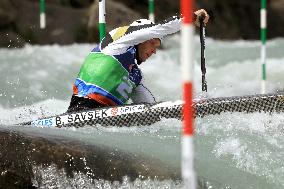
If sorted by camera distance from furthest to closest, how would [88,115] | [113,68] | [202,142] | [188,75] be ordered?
[113,68]
[88,115]
[202,142]
[188,75]

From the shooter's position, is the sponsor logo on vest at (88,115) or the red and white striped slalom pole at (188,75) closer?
the red and white striped slalom pole at (188,75)

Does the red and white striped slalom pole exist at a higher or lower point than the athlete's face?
lower

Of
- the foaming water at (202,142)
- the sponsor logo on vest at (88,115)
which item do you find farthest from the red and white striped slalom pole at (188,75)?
the sponsor logo on vest at (88,115)

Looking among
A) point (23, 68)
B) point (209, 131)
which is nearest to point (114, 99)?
point (209, 131)

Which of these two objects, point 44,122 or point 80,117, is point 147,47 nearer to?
point 80,117

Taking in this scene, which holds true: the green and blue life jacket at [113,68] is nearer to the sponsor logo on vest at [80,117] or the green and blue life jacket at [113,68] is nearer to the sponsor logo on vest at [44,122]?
the sponsor logo on vest at [80,117]

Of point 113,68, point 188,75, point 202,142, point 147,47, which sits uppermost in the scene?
point 147,47

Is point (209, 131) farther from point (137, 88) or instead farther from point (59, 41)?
point (59, 41)

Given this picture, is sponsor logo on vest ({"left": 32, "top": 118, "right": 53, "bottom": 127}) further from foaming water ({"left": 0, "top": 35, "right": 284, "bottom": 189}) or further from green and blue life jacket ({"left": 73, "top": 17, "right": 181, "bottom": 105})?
green and blue life jacket ({"left": 73, "top": 17, "right": 181, "bottom": 105})

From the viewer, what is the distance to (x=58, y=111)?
7895 mm

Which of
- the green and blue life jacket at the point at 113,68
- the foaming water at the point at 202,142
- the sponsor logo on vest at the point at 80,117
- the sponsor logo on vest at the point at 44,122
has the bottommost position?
the foaming water at the point at 202,142

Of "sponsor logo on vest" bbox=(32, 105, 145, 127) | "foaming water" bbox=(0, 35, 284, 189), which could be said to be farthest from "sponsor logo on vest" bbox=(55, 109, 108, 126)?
"foaming water" bbox=(0, 35, 284, 189)

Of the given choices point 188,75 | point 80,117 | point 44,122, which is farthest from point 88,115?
point 188,75

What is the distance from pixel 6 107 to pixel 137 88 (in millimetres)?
2932
